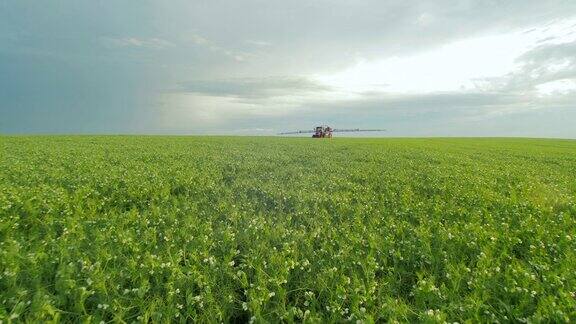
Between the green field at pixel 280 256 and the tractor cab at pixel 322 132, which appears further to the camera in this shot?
the tractor cab at pixel 322 132

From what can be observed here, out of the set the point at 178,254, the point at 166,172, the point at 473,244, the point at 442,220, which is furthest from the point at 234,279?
the point at 166,172

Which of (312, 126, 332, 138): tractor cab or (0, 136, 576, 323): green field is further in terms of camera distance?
(312, 126, 332, 138): tractor cab

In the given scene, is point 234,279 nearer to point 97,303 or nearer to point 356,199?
point 97,303

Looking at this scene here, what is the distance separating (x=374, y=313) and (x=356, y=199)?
23.5 feet

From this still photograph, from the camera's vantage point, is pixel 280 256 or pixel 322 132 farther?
pixel 322 132

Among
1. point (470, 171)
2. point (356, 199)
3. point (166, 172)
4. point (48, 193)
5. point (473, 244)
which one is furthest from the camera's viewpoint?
point (470, 171)

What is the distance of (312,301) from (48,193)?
977cm

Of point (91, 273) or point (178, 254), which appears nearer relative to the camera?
point (91, 273)

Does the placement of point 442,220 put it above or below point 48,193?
below

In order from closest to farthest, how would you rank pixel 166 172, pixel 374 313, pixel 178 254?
pixel 374 313
pixel 178 254
pixel 166 172

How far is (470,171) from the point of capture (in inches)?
743

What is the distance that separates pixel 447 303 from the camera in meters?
5.08

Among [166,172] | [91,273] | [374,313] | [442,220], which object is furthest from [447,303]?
[166,172]

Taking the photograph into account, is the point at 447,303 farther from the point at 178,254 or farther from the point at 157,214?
the point at 157,214
